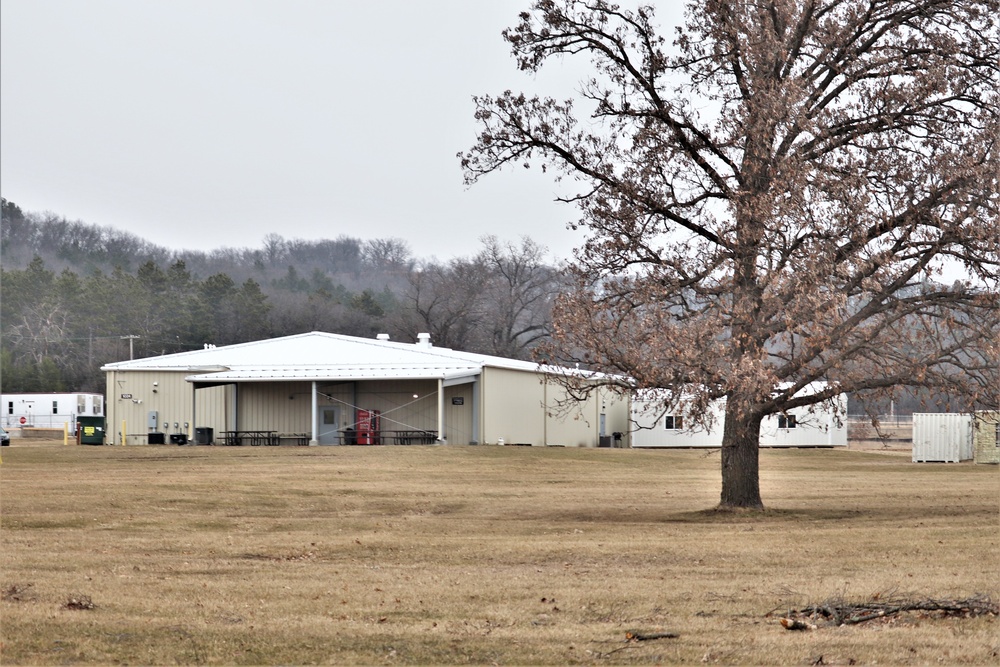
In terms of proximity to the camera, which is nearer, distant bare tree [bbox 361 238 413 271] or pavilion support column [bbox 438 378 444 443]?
pavilion support column [bbox 438 378 444 443]

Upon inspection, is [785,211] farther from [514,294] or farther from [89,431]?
[514,294]

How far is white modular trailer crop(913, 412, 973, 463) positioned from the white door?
2104 centimetres

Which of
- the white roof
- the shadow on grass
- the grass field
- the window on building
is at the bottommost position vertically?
the shadow on grass

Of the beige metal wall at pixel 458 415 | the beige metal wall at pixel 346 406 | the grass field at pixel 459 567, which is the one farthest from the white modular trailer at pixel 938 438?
the grass field at pixel 459 567

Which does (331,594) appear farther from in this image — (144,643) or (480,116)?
(480,116)

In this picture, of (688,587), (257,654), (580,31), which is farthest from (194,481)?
(257,654)

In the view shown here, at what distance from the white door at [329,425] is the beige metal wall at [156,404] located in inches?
156

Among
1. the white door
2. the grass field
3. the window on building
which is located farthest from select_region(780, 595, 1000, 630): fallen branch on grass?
the white door

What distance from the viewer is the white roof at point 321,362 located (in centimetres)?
4303

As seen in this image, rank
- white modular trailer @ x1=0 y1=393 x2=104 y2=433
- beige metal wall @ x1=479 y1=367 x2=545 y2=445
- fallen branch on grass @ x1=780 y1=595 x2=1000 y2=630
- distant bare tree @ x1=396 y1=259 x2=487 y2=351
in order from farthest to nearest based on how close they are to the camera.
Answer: distant bare tree @ x1=396 y1=259 x2=487 y2=351
white modular trailer @ x1=0 y1=393 x2=104 y2=433
beige metal wall @ x1=479 y1=367 x2=545 y2=445
fallen branch on grass @ x1=780 y1=595 x2=1000 y2=630

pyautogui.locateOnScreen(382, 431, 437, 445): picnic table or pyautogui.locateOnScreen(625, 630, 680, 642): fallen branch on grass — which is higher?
pyautogui.locateOnScreen(382, 431, 437, 445): picnic table

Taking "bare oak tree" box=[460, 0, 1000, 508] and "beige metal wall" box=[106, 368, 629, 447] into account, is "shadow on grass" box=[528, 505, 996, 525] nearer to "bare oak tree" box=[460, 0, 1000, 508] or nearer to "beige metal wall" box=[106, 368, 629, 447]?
"bare oak tree" box=[460, 0, 1000, 508]

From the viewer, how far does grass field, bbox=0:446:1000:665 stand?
870cm

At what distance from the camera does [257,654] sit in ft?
27.8
